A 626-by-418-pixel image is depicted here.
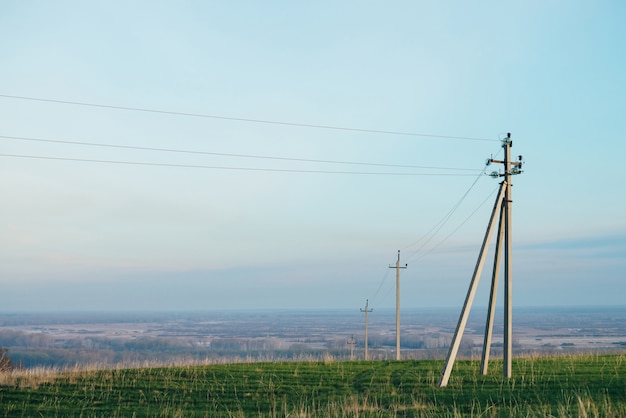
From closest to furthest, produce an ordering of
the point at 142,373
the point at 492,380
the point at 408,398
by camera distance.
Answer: the point at 408,398 → the point at 492,380 → the point at 142,373

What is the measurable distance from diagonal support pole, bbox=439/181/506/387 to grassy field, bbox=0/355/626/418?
47cm

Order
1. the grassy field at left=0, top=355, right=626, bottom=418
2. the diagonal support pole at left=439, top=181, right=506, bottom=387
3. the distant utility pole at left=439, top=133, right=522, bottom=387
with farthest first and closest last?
the distant utility pole at left=439, top=133, right=522, bottom=387 → the diagonal support pole at left=439, top=181, right=506, bottom=387 → the grassy field at left=0, top=355, right=626, bottom=418

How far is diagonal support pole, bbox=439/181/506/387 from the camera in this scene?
16.9m

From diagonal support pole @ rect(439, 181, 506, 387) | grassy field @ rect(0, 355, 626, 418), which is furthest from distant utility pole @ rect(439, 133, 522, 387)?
Answer: grassy field @ rect(0, 355, 626, 418)

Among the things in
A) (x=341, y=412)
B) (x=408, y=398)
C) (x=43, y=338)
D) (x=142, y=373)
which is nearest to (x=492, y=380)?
(x=408, y=398)

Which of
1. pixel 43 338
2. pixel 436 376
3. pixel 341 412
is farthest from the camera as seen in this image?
pixel 43 338

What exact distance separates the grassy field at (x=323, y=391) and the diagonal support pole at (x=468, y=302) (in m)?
0.47

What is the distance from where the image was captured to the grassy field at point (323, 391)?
13305mm

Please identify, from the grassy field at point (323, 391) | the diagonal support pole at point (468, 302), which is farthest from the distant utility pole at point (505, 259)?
the grassy field at point (323, 391)

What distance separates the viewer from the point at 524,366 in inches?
802

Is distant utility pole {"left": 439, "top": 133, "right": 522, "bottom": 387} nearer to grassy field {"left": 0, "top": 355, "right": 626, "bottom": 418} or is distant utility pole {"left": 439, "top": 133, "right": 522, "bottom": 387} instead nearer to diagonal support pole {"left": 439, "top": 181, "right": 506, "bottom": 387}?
diagonal support pole {"left": 439, "top": 181, "right": 506, "bottom": 387}

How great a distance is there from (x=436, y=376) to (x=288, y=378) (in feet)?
14.4

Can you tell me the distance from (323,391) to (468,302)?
15.3ft

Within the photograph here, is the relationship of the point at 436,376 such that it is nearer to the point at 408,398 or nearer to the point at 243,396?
the point at 408,398
